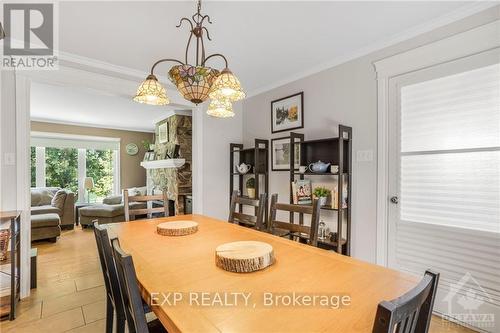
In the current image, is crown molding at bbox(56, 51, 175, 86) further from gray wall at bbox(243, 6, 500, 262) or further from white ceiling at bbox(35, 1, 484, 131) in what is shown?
gray wall at bbox(243, 6, 500, 262)

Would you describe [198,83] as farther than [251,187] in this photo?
No

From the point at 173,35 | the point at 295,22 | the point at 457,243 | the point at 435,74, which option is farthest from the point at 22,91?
the point at 457,243

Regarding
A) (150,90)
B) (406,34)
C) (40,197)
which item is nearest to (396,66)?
(406,34)

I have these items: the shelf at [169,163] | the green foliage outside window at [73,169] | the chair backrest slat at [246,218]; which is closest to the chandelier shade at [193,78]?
the chair backrest slat at [246,218]

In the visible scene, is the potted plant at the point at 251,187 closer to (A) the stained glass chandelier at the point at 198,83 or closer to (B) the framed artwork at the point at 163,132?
(A) the stained glass chandelier at the point at 198,83

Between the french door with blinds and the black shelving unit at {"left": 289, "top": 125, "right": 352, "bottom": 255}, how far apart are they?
0.40 meters

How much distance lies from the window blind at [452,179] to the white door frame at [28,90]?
3028mm

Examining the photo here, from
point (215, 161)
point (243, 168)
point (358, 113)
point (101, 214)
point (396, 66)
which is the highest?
point (396, 66)

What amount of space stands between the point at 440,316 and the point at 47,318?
3.20m

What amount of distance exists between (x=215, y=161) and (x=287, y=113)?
1.29 m

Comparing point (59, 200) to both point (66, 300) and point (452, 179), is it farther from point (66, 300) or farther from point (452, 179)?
point (452, 179)

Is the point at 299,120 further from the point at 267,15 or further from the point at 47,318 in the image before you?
the point at 47,318

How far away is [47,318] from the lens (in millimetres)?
2078

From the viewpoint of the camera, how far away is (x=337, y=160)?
2740 millimetres
